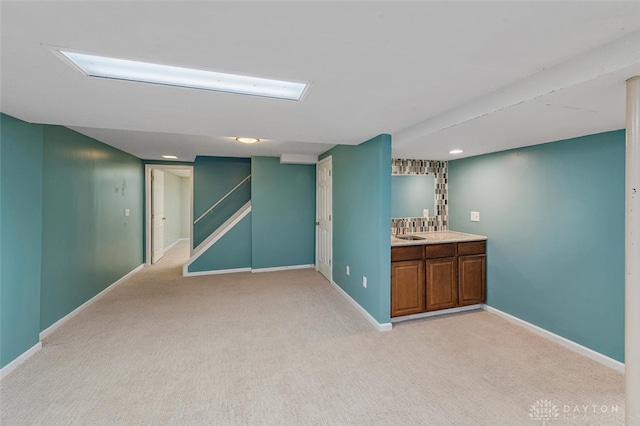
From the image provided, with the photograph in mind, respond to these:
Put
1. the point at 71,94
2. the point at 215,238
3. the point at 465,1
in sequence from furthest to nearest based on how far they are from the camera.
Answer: the point at 215,238, the point at 71,94, the point at 465,1

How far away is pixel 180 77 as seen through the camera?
1.53 meters

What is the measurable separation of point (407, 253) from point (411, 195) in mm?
1109

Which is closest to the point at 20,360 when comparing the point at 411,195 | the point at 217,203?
the point at 217,203

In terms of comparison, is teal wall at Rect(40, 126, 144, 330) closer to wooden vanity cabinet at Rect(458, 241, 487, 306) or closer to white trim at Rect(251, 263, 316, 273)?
white trim at Rect(251, 263, 316, 273)

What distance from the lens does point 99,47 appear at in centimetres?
118

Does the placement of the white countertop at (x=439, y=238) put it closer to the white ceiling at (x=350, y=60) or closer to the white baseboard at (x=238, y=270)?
the white ceiling at (x=350, y=60)

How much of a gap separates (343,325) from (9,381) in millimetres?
2720

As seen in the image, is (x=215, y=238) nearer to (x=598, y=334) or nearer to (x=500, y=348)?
(x=500, y=348)

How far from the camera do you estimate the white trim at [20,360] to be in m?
2.03

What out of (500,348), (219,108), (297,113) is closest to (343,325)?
(500,348)

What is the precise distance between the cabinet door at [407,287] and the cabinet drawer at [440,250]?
0.16m

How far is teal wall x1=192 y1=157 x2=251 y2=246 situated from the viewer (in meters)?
5.44

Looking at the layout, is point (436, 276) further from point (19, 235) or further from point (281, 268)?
point (19, 235)

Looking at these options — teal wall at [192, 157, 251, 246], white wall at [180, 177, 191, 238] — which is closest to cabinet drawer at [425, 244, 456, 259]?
teal wall at [192, 157, 251, 246]
